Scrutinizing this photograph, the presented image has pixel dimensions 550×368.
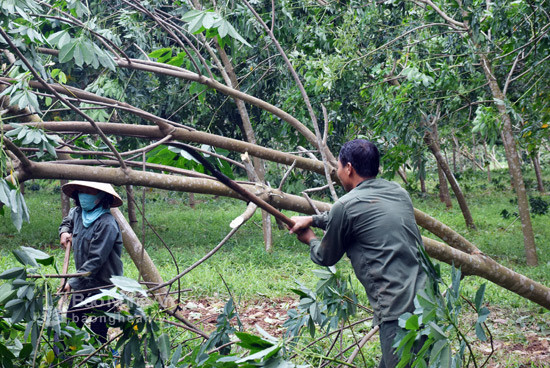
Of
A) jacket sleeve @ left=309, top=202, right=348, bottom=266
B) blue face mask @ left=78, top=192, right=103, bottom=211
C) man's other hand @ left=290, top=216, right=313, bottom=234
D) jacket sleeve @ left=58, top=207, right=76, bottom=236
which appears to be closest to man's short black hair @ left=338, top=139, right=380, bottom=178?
jacket sleeve @ left=309, top=202, right=348, bottom=266

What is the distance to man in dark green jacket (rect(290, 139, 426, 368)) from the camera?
254 centimetres

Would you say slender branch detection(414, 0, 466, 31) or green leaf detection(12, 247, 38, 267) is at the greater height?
slender branch detection(414, 0, 466, 31)

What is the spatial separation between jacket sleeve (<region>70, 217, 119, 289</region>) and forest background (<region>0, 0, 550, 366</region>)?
20.8 inches

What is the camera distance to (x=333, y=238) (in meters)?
2.62

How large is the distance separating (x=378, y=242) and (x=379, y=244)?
11 mm

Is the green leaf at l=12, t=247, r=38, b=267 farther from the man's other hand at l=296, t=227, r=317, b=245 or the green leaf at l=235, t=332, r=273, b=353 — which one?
the man's other hand at l=296, t=227, r=317, b=245

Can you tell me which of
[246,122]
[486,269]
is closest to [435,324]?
[486,269]

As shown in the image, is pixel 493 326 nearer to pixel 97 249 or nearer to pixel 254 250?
pixel 97 249

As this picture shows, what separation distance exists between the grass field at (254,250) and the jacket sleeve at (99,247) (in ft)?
1.96

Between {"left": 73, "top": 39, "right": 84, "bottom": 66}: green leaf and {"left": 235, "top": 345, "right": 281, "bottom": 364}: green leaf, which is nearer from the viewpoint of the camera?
{"left": 235, "top": 345, "right": 281, "bottom": 364}: green leaf

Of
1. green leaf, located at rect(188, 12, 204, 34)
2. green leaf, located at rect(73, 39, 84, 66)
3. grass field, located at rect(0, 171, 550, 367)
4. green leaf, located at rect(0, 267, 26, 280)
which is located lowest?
grass field, located at rect(0, 171, 550, 367)

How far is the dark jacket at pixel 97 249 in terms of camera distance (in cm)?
383

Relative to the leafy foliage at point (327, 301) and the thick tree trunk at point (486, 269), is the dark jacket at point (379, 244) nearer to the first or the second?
the leafy foliage at point (327, 301)

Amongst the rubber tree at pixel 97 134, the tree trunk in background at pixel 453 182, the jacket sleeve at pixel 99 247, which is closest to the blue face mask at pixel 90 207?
the jacket sleeve at pixel 99 247
